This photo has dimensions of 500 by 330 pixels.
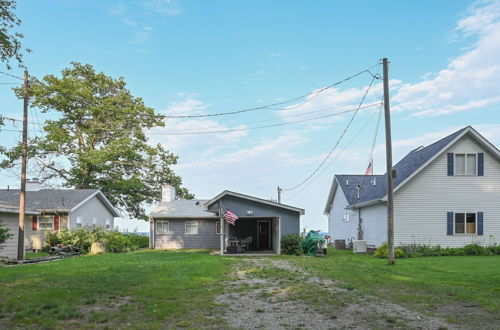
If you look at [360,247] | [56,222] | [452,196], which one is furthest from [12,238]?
[452,196]

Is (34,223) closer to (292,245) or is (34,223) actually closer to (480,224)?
(292,245)

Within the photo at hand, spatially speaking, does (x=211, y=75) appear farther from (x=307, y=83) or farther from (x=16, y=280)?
(x=16, y=280)

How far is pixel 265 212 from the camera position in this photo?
23797 millimetres

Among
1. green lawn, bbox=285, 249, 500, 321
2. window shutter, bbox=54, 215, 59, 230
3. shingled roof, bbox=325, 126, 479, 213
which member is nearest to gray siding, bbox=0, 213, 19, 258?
window shutter, bbox=54, 215, 59, 230

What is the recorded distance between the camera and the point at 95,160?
110 ft

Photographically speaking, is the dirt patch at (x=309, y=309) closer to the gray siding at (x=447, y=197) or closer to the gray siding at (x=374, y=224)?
the gray siding at (x=447, y=197)

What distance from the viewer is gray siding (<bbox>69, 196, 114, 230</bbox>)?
28281mm

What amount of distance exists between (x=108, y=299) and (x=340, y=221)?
2694 centimetres

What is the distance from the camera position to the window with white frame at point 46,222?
2752cm

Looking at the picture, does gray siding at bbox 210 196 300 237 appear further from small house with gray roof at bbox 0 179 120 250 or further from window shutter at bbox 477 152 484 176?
small house with gray roof at bbox 0 179 120 250

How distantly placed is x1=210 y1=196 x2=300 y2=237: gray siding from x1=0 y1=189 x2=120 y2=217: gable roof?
34.5 feet

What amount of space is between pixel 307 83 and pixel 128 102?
22.1 metres

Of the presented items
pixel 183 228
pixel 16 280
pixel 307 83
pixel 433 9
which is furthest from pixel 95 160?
pixel 433 9

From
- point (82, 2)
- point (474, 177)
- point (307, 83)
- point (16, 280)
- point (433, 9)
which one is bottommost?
point (16, 280)
